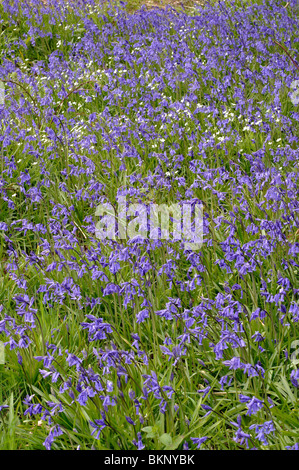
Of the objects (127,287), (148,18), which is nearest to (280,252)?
(127,287)

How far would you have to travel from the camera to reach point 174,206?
4.77 m

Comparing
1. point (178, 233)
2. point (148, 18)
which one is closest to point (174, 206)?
point (178, 233)

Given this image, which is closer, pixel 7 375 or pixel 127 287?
pixel 127 287

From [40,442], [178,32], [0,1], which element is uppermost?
[0,1]

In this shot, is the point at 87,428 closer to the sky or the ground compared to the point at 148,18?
closer to the ground

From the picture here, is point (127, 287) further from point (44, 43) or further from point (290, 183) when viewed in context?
point (44, 43)

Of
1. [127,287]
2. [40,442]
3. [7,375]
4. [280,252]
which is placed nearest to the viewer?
[40,442]

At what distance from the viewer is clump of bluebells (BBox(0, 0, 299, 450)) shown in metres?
2.83

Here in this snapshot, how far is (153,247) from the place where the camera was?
360 centimetres

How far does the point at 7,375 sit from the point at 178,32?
21.3ft

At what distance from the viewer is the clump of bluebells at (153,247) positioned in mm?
2830

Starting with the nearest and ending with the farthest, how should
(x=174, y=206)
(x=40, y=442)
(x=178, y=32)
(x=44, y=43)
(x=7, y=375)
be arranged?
(x=40, y=442)
(x=7, y=375)
(x=174, y=206)
(x=178, y=32)
(x=44, y=43)

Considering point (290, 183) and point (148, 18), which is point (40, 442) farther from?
point (148, 18)

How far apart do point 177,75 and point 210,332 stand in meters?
4.05
